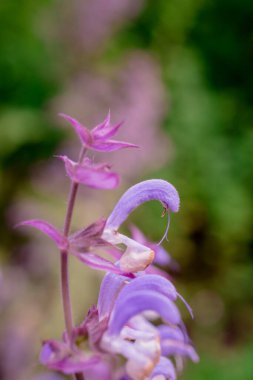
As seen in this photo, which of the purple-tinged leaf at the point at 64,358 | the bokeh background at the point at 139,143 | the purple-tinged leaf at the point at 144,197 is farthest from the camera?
the bokeh background at the point at 139,143

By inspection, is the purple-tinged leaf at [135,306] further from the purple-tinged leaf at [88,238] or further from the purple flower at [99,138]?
the purple flower at [99,138]

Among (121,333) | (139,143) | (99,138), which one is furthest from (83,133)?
(139,143)

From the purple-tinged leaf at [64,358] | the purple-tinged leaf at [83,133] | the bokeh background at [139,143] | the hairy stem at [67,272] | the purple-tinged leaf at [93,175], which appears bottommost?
the bokeh background at [139,143]

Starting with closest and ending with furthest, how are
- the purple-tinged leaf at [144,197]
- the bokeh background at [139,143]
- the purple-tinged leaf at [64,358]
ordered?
the purple-tinged leaf at [64,358], the purple-tinged leaf at [144,197], the bokeh background at [139,143]

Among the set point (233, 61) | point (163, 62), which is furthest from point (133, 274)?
point (233, 61)

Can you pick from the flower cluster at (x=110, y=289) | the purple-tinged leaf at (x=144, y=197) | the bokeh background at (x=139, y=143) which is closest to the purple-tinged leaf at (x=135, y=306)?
the flower cluster at (x=110, y=289)

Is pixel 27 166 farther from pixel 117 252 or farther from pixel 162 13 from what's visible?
pixel 117 252
